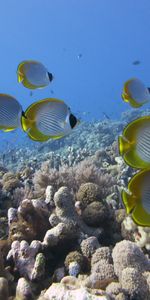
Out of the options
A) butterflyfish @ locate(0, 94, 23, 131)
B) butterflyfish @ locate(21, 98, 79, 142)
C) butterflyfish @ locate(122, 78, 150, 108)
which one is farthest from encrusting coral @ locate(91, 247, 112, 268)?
butterflyfish @ locate(122, 78, 150, 108)

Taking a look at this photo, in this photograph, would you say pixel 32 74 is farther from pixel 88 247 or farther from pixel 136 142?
pixel 136 142

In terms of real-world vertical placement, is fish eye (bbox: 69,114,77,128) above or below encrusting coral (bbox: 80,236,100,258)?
above

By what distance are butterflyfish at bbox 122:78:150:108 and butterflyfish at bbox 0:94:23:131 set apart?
219cm

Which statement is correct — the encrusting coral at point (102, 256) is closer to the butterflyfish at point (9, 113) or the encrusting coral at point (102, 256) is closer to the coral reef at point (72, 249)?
the coral reef at point (72, 249)

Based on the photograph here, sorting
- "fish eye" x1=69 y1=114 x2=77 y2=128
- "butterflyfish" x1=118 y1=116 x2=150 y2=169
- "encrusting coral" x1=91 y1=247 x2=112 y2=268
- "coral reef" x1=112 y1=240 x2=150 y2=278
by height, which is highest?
"butterflyfish" x1=118 y1=116 x2=150 y2=169

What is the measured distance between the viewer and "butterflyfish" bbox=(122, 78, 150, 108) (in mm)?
5387

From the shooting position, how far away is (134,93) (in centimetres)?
541

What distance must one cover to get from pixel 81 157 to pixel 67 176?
21.1ft

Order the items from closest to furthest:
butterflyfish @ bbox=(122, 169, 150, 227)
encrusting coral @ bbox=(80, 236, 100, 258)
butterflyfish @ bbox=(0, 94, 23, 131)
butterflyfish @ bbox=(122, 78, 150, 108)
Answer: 1. butterflyfish @ bbox=(122, 169, 150, 227)
2. butterflyfish @ bbox=(0, 94, 23, 131)
3. encrusting coral @ bbox=(80, 236, 100, 258)
4. butterflyfish @ bbox=(122, 78, 150, 108)

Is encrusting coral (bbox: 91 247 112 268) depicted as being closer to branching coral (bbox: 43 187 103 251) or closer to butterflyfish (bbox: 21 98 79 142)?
branching coral (bbox: 43 187 103 251)

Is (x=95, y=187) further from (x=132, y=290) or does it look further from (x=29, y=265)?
(x=132, y=290)

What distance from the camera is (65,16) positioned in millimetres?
192375

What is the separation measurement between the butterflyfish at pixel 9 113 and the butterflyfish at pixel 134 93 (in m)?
2.19

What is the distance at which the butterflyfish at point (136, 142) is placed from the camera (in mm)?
2316
